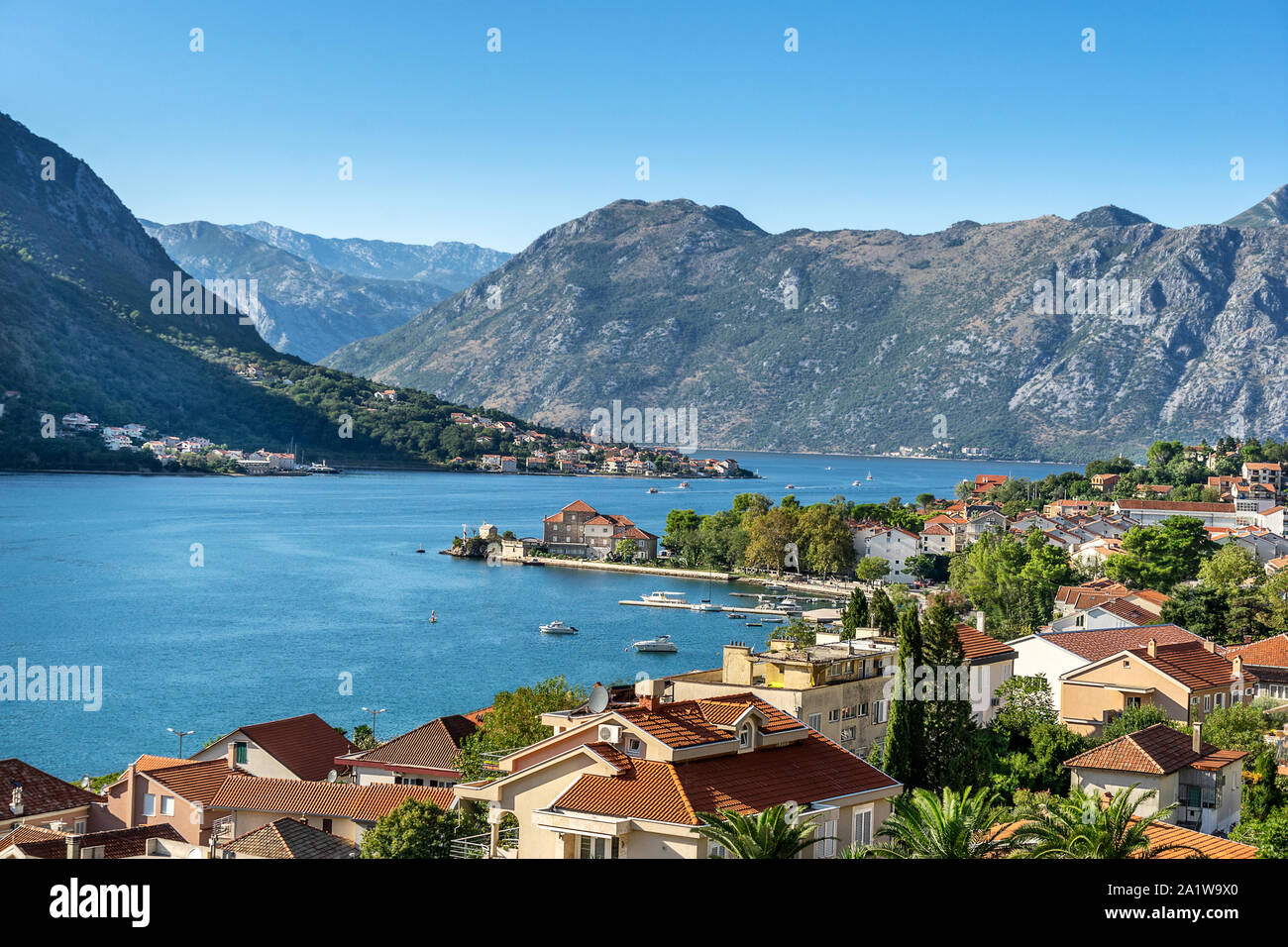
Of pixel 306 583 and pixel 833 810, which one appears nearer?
pixel 833 810

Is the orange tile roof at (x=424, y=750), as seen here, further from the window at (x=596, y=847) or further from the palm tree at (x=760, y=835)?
the palm tree at (x=760, y=835)

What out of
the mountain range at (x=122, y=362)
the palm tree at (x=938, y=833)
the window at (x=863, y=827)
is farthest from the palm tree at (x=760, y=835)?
the mountain range at (x=122, y=362)

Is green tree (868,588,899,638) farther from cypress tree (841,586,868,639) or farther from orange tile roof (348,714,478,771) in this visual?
orange tile roof (348,714,478,771)

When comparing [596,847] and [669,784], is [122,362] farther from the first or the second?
[596,847]

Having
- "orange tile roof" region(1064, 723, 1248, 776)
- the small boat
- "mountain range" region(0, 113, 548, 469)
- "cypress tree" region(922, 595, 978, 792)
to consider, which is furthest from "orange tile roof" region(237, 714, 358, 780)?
"mountain range" region(0, 113, 548, 469)

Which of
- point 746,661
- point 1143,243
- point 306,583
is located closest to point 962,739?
point 746,661

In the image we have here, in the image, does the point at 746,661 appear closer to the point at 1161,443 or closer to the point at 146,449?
the point at 1161,443
